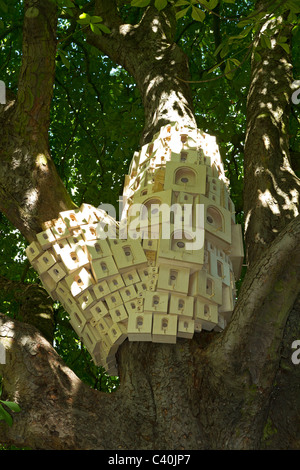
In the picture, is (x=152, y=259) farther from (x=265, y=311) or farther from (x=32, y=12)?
(x=32, y=12)

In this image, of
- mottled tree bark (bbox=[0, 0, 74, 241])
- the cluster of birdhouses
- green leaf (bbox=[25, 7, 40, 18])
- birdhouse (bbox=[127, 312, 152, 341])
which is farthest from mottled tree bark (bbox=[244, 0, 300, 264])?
green leaf (bbox=[25, 7, 40, 18])

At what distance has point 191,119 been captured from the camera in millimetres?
4949

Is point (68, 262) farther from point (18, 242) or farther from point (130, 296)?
point (18, 242)

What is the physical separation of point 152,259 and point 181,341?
0.56 meters

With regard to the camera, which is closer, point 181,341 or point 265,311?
point 265,311

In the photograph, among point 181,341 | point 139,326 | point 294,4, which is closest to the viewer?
point 139,326

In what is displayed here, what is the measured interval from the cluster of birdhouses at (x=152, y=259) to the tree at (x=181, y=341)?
20 centimetres

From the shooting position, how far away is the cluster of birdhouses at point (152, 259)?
363cm

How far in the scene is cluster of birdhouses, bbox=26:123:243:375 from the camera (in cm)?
363

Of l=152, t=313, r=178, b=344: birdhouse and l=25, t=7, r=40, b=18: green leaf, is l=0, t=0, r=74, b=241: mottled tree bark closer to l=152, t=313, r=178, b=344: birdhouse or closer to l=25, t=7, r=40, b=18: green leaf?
l=25, t=7, r=40, b=18: green leaf

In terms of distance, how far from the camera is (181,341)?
12.1ft

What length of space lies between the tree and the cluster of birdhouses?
20 centimetres

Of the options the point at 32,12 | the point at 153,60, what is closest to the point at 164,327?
the point at 32,12
